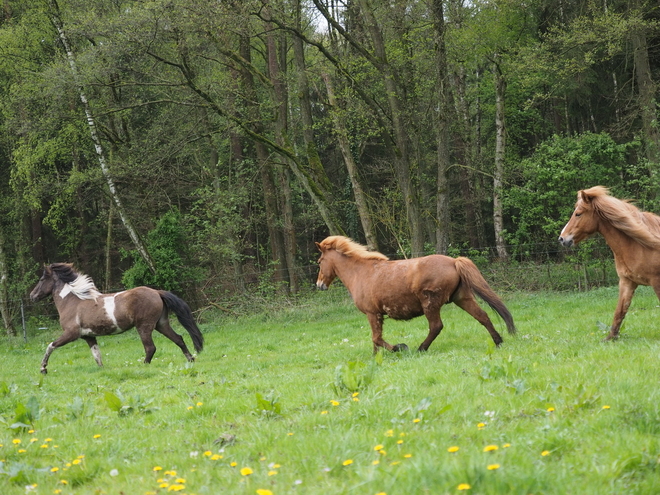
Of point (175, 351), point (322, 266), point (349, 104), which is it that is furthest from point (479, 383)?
point (349, 104)

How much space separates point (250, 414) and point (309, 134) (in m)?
19.8

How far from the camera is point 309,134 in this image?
80.5 ft

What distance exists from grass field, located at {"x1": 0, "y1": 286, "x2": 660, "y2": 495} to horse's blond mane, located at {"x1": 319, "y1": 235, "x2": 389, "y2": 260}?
75.5 inches

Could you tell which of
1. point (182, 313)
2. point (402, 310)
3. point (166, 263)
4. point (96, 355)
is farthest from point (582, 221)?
point (166, 263)

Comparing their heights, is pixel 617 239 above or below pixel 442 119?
below

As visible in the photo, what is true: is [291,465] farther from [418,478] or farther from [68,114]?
[68,114]

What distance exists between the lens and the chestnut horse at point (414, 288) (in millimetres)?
9227

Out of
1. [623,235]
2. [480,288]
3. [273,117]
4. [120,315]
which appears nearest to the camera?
[623,235]

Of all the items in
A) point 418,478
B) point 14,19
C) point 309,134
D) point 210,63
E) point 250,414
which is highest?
point 14,19

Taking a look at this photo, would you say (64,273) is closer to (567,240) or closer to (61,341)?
(61,341)

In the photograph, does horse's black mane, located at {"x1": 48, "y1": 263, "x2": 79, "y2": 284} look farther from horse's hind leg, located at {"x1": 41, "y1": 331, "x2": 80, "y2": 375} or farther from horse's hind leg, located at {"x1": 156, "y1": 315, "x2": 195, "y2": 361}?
horse's hind leg, located at {"x1": 156, "y1": 315, "x2": 195, "y2": 361}

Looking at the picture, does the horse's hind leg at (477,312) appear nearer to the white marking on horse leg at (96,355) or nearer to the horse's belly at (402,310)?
the horse's belly at (402,310)

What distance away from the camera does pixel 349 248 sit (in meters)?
10.8

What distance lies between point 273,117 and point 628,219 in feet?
50.8
